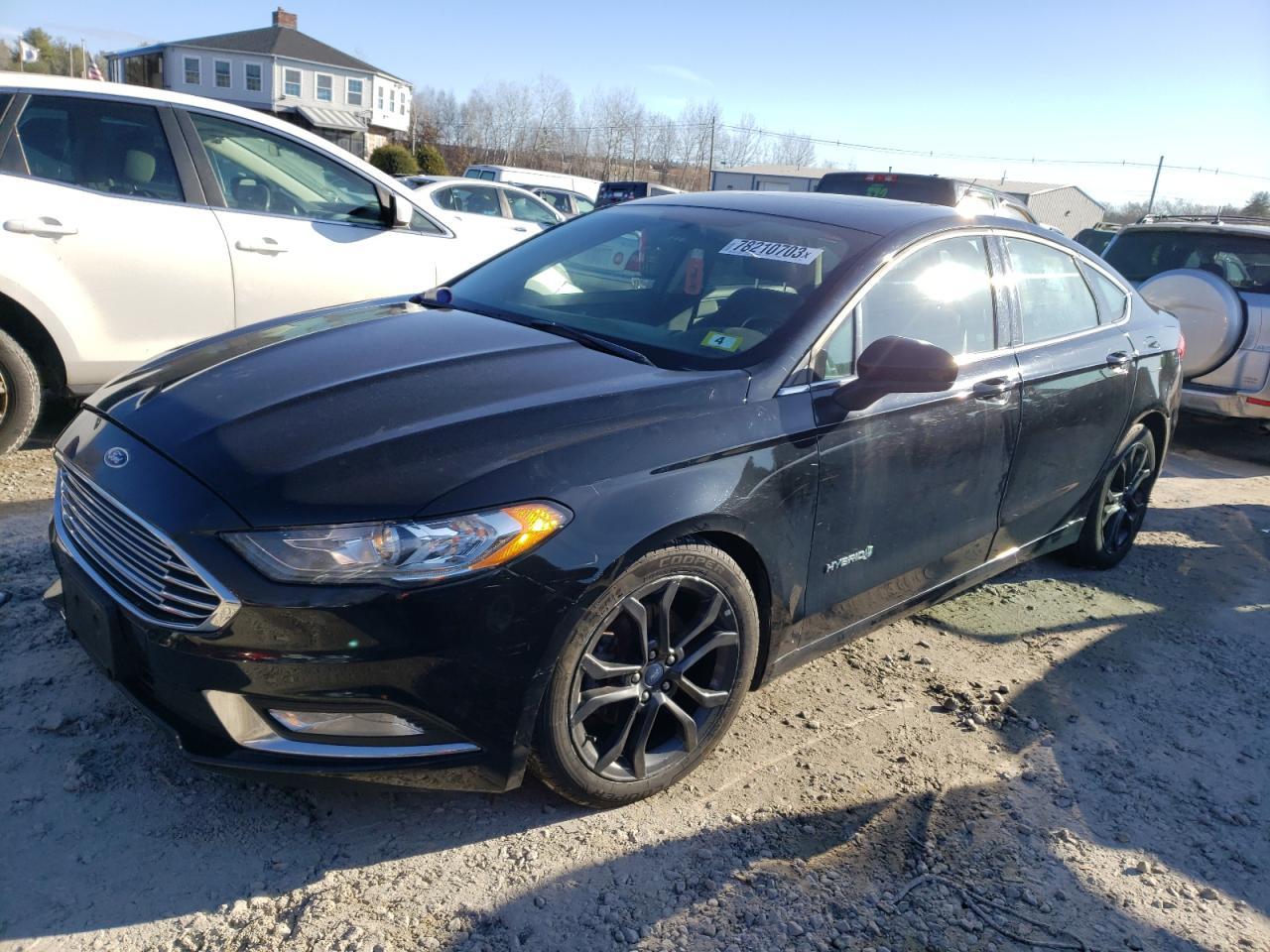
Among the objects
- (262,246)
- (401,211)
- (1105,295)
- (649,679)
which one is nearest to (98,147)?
(262,246)

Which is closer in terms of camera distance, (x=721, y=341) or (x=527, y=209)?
(x=721, y=341)

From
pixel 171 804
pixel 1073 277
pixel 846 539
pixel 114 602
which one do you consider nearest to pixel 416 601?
pixel 114 602

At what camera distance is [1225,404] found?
7.39 metres

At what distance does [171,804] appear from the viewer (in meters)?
2.49

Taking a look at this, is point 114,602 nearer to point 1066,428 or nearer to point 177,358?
point 177,358

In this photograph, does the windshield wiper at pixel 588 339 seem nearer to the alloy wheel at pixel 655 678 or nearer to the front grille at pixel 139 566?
the alloy wheel at pixel 655 678

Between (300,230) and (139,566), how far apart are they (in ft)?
11.2

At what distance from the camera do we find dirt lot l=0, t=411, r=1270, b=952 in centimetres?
223

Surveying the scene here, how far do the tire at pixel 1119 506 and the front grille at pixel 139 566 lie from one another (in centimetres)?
388

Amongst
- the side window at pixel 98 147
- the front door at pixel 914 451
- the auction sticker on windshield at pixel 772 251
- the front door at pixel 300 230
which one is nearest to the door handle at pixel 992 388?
the front door at pixel 914 451

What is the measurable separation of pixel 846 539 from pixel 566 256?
63.2 inches

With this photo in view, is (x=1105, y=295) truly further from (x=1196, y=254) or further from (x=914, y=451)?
(x=1196, y=254)

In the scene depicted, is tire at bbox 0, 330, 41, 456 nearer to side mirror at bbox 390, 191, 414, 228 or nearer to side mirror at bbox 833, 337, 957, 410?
side mirror at bbox 390, 191, 414, 228

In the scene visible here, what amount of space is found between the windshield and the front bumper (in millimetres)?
1062
